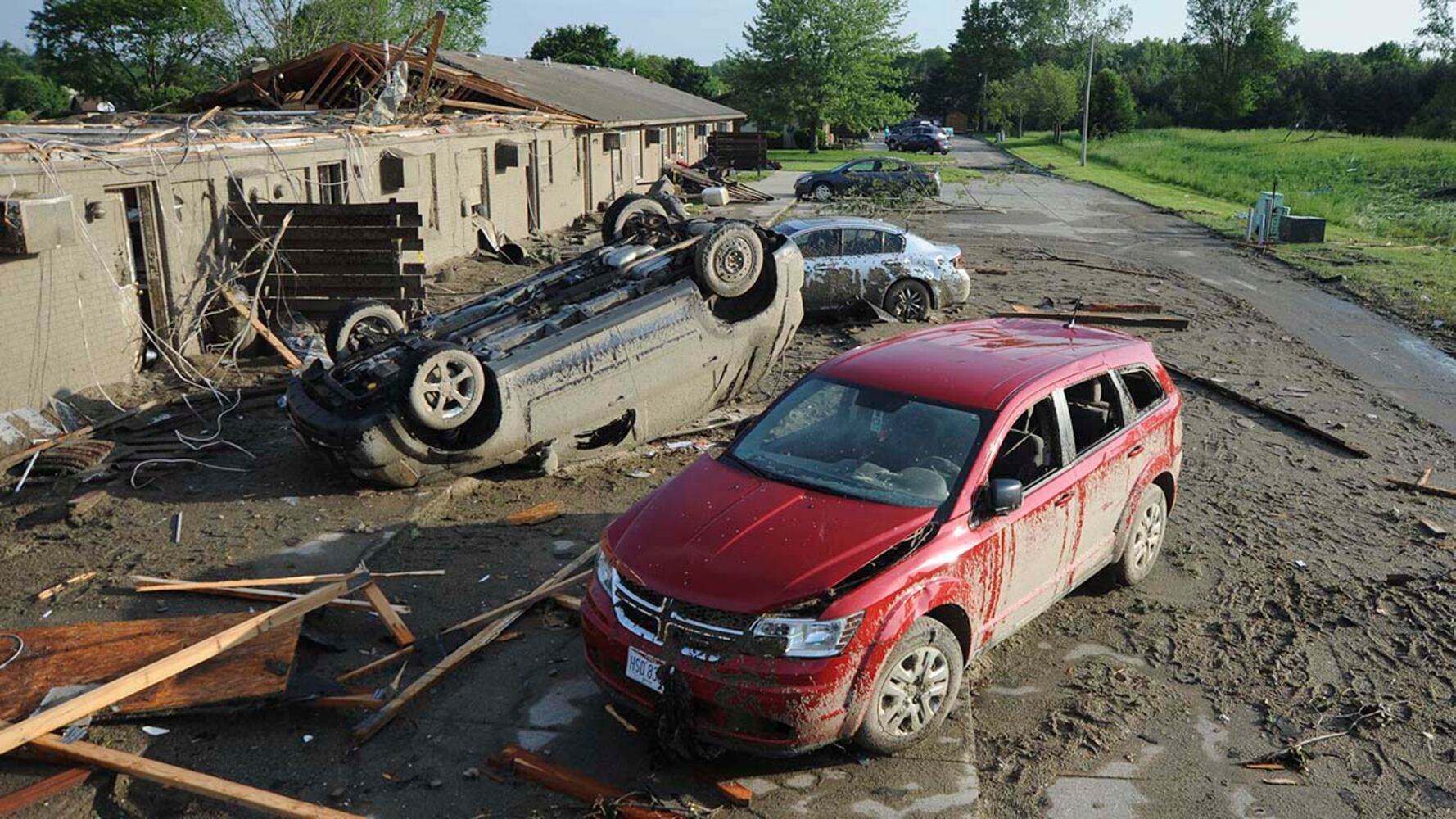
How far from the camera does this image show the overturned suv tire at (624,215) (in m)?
11.9

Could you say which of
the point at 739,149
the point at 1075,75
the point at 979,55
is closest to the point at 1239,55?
the point at 1075,75

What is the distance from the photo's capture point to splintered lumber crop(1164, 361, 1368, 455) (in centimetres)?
1078

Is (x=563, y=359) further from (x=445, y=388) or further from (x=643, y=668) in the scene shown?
(x=643, y=668)

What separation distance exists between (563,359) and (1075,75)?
8011 centimetres

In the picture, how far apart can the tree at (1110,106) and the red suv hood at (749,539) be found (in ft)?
260

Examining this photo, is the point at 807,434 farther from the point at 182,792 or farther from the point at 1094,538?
the point at 182,792

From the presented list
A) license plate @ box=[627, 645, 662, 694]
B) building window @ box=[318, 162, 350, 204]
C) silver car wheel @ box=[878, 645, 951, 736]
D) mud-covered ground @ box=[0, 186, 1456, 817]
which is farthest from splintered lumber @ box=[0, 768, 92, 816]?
building window @ box=[318, 162, 350, 204]

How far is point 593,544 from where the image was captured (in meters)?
7.94

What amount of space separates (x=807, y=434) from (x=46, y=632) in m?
4.44

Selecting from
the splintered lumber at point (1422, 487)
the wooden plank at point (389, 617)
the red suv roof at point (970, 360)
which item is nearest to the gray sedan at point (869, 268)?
the splintered lumber at point (1422, 487)

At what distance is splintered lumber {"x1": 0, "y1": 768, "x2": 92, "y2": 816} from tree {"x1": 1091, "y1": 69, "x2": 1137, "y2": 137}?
81181 mm

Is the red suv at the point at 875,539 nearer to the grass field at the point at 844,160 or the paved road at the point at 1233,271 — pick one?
the paved road at the point at 1233,271

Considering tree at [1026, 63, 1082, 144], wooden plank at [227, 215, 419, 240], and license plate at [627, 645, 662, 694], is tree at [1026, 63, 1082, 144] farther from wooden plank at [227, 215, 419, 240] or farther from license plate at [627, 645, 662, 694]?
license plate at [627, 645, 662, 694]

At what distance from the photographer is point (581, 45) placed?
72.8m
